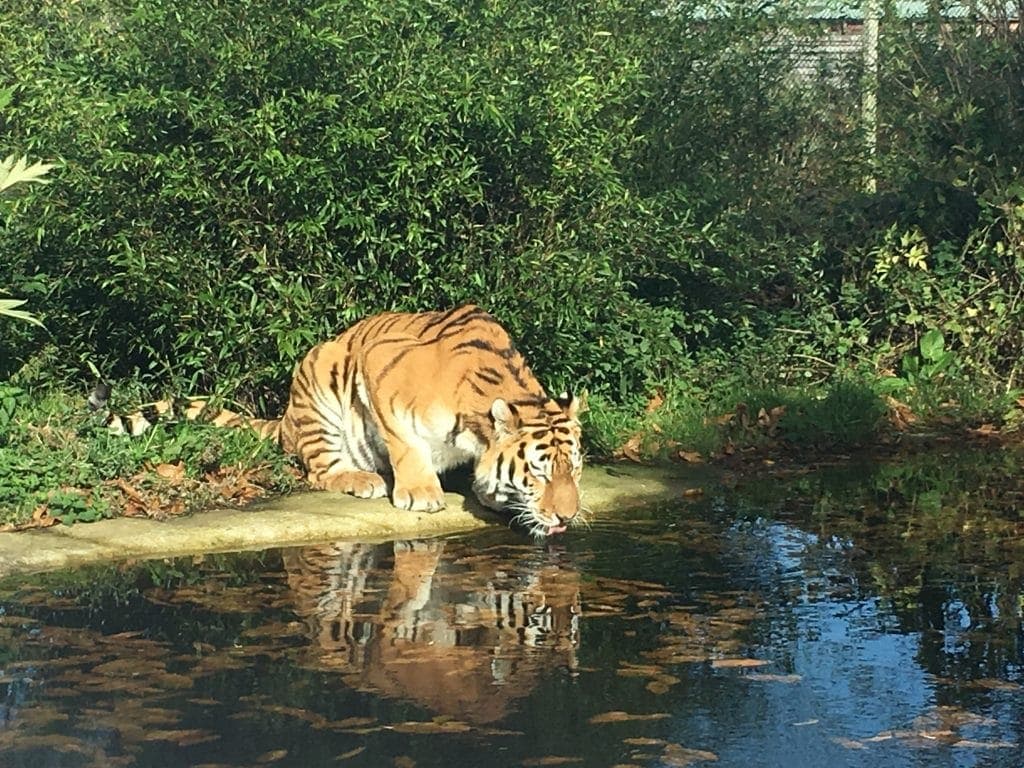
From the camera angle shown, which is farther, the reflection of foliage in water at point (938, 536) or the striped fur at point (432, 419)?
the striped fur at point (432, 419)

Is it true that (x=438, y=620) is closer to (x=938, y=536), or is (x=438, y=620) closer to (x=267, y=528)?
(x=267, y=528)

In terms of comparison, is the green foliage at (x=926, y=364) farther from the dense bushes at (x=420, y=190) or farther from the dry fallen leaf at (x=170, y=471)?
the dry fallen leaf at (x=170, y=471)

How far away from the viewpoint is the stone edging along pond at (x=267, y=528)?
6418mm

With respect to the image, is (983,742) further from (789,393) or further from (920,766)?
(789,393)

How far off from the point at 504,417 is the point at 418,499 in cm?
64

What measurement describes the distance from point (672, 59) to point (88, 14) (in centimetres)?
388

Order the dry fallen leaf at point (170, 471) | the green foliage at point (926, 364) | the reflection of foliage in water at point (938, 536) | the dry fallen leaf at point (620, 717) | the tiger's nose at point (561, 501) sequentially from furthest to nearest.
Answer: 1. the green foliage at point (926, 364)
2. the dry fallen leaf at point (170, 471)
3. the tiger's nose at point (561, 501)
4. the reflection of foliage in water at point (938, 536)
5. the dry fallen leaf at point (620, 717)

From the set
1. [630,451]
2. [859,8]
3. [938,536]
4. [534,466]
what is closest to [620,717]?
[534,466]

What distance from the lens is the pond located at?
4090mm

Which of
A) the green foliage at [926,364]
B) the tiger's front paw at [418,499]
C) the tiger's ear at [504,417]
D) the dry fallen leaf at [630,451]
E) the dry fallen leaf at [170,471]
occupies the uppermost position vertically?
the green foliage at [926,364]

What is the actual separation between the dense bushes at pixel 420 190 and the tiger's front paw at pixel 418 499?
1.34m

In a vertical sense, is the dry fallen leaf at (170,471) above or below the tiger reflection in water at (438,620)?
above

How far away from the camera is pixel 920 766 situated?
3881 millimetres

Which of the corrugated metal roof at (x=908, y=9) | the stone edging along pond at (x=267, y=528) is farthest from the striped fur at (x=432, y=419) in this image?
the corrugated metal roof at (x=908, y=9)
